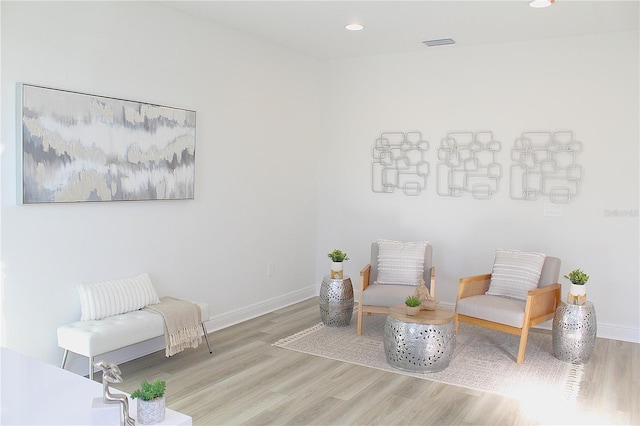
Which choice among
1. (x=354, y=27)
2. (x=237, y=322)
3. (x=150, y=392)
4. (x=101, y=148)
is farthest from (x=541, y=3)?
(x=150, y=392)

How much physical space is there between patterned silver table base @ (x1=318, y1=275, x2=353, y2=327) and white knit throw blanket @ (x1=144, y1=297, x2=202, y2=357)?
4.25 feet

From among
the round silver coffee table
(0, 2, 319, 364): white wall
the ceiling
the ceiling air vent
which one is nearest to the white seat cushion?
(0, 2, 319, 364): white wall

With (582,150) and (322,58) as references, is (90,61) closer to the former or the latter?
(322,58)

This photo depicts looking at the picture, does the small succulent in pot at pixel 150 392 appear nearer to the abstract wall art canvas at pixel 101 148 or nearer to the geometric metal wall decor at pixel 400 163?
the abstract wall art canvas at pixel 101 148

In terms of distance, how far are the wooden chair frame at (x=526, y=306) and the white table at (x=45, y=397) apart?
3.07 meters

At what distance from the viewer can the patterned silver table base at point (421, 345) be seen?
3820mm

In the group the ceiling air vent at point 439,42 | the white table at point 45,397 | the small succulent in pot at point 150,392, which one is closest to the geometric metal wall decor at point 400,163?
the ceiling air vent at point 439,42

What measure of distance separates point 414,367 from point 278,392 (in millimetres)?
971

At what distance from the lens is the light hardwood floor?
319 centimetres

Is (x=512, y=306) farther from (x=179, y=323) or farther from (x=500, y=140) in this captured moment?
(x=179, y=323)

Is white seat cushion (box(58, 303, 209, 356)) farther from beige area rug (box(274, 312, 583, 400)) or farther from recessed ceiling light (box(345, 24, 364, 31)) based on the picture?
recessed ceiling light (box(345, 24, 364, 31))

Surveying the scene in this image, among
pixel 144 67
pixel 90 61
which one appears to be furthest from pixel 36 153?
pixel 144 67

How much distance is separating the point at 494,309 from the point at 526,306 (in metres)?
0.23

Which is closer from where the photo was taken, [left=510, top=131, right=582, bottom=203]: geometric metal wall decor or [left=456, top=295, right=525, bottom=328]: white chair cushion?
[left=456, top=295, right=525, bottom=328]: white chair cushion
